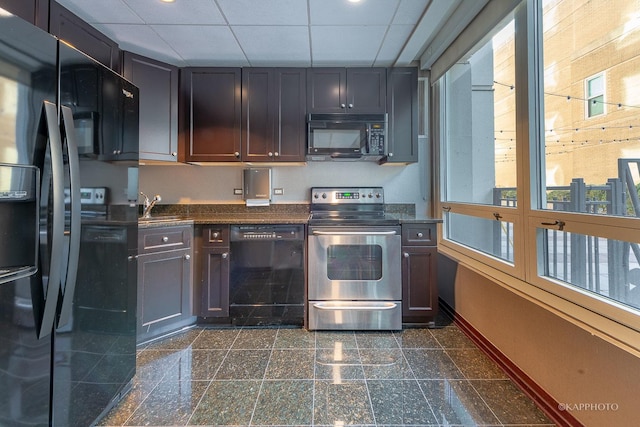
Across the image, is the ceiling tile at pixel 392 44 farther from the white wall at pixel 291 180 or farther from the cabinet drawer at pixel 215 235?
the cabinet drawer at pixel 215 235

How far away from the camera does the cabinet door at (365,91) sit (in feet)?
8.30

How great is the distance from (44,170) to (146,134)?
4.92 feet

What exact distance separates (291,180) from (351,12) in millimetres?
1502

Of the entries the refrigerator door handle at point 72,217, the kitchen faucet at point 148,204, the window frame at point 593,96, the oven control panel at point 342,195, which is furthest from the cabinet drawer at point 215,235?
the window frame at point 593,96

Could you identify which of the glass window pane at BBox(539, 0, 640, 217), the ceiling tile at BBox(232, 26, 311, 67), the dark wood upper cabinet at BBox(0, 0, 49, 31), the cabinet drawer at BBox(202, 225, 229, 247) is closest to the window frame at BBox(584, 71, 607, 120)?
the glass window pane at BBox(539, 0, 640, 217)

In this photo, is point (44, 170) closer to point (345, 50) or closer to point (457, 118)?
point (345, 50)

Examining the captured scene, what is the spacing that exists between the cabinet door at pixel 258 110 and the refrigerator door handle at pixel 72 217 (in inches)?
59.6

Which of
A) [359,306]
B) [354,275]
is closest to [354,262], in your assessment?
[354,275]

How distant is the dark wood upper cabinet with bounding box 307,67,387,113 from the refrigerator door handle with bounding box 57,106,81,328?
179cm

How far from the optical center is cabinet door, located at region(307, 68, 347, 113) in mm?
2527

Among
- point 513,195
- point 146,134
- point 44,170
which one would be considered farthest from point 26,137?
point 513,195

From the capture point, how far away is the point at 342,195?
2814 millimetres

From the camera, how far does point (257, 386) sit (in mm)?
1603

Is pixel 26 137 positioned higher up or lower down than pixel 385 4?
lower down
